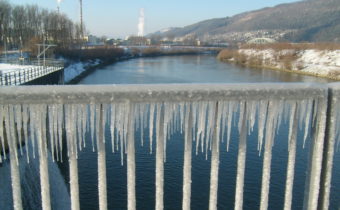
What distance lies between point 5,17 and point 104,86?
5983 centimetres

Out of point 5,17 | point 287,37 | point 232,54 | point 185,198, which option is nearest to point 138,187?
point 185,198

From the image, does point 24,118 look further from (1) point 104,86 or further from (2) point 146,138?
(2) point 146,138

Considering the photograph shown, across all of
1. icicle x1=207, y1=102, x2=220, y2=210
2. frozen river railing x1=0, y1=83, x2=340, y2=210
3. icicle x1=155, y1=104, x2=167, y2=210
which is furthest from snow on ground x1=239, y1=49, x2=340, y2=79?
icicle x1=155, y1=104, x2=167, y2=210

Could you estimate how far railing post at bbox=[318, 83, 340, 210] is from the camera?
358 cm

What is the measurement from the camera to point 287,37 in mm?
Result: 190375

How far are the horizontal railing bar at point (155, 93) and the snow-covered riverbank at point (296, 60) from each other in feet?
154

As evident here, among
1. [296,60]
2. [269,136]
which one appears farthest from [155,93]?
[296,60]

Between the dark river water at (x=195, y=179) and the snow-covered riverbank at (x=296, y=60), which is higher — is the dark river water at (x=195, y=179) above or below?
below

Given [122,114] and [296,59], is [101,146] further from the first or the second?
[296,59]

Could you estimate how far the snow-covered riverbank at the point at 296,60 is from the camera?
167 ft

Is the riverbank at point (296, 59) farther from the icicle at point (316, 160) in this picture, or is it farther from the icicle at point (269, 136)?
the icicle at point (269, 136)

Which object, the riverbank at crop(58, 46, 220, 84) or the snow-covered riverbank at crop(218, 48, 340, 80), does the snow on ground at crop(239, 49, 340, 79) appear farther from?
the riverbank at crop(58, 46, 220, 84)

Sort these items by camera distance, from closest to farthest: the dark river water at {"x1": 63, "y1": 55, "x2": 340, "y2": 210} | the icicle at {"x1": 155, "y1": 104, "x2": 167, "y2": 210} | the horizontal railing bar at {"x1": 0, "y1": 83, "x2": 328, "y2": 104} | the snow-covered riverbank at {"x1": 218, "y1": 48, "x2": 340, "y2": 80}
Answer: the horizontal railing bar at {"x1": 0, "y1": 83, "x2": 328, "y2": 104} < the icicle at {"x1": 155, "y1": 104, "x2": 167, "y2": 210} < the dark river water at {"x1": 63, "y1": 55, "x2": 340, "y2": 210} < the snow-covered riverbank at {"x1": 218, "y1": 48, "x2": 340, "y2": 80}

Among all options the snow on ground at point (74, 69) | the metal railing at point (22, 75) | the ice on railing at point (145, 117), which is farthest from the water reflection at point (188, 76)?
the ice on railing at point (145, 117)
